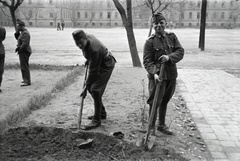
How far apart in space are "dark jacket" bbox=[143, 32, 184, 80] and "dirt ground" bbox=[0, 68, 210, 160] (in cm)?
88

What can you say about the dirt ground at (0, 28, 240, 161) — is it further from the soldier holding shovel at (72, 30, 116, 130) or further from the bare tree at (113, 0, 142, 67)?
the bare tree at (113, 0, 142, 67)

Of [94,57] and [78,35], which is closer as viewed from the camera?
[78,35]

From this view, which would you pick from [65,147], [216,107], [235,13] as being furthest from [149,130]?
[235,13]

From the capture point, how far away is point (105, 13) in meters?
81.6

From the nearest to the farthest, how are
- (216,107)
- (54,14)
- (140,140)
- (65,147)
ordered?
(65,147)
(140,140)
(216,107)
(54,14)

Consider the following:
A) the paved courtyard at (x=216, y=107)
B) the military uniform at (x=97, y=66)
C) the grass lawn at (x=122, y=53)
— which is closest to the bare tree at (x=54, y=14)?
the grass lawn at (x=122, y=53)

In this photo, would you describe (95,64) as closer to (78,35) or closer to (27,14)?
(78,35)

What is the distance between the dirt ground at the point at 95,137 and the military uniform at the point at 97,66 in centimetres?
62

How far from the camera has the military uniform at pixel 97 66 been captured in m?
4.13

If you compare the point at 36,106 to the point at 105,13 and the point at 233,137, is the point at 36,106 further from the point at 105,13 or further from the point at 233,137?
the point at 105,13

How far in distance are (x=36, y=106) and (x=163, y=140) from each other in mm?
3049

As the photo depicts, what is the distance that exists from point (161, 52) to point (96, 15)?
80.2 meters

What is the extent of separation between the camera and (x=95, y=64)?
4.20 meters

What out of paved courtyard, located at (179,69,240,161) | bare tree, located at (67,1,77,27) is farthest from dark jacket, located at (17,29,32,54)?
bare tree, located at (67,1,77,27)
